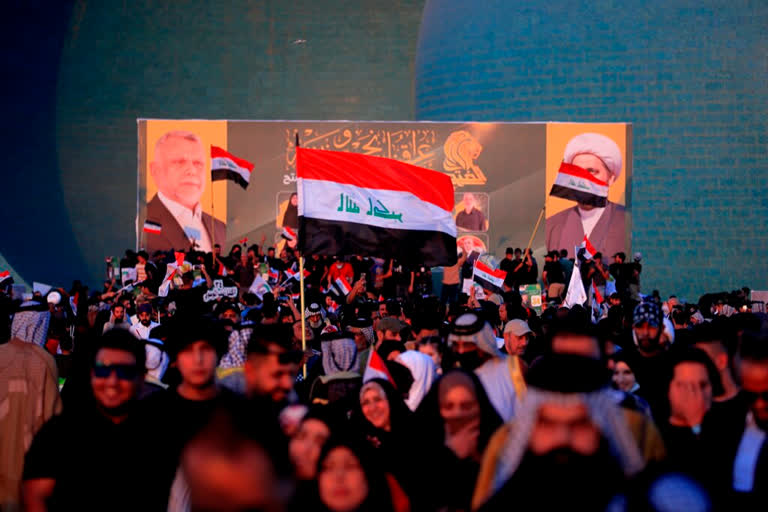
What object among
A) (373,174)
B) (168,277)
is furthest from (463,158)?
(373,174)

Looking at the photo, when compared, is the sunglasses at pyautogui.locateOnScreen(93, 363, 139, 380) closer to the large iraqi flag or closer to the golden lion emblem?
the large iraqi flag

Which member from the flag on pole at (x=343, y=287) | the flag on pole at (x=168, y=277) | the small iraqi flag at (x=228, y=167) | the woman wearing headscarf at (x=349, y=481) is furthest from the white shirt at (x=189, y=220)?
the woman wearing headscarf at (x=349, y=481)

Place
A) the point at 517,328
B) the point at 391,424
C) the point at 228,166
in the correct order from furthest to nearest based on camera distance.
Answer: the point at 228,166
the point at 517,328
the point at 391,424

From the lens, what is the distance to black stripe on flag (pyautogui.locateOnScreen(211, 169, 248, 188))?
1798 cm

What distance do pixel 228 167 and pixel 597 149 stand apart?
7258 mm

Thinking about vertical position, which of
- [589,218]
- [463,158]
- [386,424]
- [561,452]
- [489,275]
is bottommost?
[386,424]

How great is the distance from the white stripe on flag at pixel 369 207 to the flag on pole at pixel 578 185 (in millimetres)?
8042

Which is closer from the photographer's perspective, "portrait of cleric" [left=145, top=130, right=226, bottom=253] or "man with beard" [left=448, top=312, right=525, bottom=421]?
"man with beard" [left=448, top=312, right=525, bottom=421]

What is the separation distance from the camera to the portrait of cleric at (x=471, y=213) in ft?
64.2

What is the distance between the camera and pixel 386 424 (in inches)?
182

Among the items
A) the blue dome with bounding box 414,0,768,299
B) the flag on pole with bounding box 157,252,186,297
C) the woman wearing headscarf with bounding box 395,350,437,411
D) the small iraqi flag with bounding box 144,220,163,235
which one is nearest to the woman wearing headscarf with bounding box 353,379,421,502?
the woman wearing headscarf with bounding box 395,350,437,411

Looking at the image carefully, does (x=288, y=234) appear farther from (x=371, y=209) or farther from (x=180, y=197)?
(x=371, y=209)

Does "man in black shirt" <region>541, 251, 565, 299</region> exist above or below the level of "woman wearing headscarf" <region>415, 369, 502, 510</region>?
above

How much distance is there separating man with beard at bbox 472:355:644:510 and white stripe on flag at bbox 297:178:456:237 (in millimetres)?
4991
